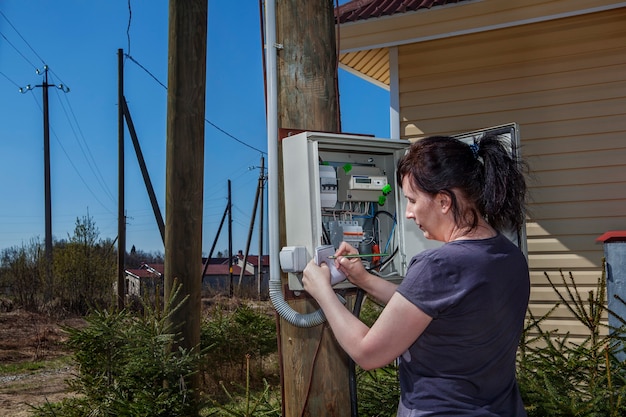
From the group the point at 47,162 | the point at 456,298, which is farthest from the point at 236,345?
the point at 47,162

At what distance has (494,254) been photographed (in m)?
1.52

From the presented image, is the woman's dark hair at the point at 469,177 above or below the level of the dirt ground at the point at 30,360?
above

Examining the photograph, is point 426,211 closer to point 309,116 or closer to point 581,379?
point 309,116

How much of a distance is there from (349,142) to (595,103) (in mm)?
4006

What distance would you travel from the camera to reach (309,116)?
2.64m

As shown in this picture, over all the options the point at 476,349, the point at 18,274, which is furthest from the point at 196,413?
the point at 18,274

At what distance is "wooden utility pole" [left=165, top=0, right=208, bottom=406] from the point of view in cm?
494

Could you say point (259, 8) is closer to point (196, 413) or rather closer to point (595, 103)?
point (196, 413)

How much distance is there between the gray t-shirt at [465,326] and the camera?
146 centimetres

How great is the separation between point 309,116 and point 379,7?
347 cm

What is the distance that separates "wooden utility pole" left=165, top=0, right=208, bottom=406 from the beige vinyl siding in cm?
251

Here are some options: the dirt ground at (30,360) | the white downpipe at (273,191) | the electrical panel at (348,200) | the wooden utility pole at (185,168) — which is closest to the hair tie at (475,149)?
the electrical panel at (348,200)

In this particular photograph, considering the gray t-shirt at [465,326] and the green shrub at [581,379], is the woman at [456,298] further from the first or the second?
the green shrub at [581,379]

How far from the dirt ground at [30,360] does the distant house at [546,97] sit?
3.94 meters
